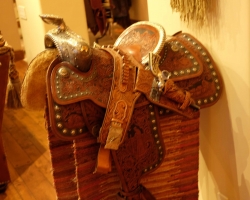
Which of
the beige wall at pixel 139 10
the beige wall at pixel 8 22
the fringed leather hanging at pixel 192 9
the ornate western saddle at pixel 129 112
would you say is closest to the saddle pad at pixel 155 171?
the ornate western saddle at pixel 129 112

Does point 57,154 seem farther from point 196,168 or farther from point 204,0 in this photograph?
point 204,0

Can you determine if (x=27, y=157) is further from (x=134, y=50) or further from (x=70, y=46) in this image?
(x=70, y=46)

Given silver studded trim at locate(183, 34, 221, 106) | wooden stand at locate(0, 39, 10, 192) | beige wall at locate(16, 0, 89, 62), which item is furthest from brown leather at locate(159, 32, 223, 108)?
beige wall at locate(16, 0, 89, 62)

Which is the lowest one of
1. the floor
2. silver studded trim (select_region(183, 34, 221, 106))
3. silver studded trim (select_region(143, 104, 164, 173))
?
the floor

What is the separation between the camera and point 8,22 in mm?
4953

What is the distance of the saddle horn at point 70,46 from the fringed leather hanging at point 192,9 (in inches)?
15.3

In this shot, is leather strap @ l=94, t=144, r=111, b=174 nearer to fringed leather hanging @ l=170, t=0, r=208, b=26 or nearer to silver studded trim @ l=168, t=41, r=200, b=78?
silver studded trim @ l=168, t=41, r=200, b=78

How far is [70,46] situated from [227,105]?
563mm

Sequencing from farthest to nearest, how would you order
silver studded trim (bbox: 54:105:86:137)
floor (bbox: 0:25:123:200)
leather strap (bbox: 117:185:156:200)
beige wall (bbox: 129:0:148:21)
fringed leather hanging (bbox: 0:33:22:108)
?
1. beige wall (bbox: 129:0:148:21)
2. fringed leather hanging (bbox: 0:33:22:108)
3. floor (bbox: 0:25:123:200)
4. leather strap (bbox: 117:185:156:200)
5. silver studded trim (bbox: 54:105:86:137)

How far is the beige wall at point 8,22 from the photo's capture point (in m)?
4.86

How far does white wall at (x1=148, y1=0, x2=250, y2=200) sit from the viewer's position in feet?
3.59

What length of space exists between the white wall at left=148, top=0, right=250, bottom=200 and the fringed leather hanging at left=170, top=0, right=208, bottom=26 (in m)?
0.03

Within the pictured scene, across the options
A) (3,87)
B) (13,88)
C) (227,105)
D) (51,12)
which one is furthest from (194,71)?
(51,12)

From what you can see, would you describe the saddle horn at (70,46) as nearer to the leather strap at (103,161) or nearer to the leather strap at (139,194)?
the leather strap at (103,161)
